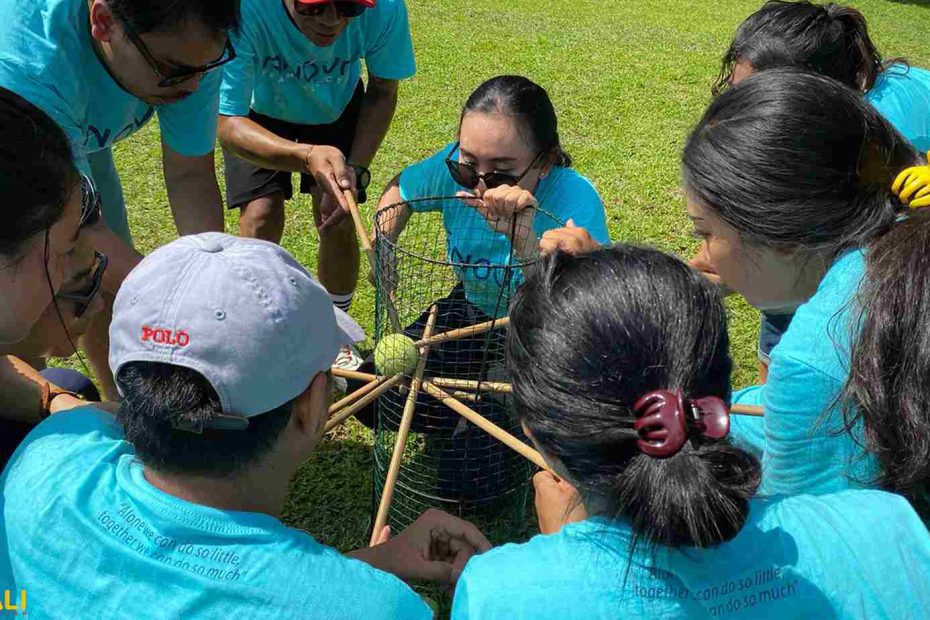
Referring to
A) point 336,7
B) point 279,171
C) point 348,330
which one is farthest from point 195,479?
point 279,171

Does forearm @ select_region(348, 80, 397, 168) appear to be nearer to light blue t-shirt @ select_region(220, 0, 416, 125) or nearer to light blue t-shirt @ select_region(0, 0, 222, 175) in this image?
light blue t-shirt @ select_region(220, 0, 416, 125)

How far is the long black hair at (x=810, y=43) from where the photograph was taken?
2.38 metres

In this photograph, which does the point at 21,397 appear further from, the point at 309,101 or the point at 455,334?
the point at 309,101

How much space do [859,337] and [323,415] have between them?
0.88m

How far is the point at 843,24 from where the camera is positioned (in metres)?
2.48

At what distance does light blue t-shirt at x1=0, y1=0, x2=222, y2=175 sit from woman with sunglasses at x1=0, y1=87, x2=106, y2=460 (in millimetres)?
291

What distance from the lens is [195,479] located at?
1.23 m

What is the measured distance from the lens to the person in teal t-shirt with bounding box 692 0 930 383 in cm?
239

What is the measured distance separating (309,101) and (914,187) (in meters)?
2.23

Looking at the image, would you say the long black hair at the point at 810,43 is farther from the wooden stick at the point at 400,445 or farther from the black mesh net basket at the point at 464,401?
the wooden stick at the point at 400,445

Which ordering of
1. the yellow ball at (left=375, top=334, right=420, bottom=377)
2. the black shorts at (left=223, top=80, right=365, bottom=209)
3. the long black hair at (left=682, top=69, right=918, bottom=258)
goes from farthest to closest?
the black shorts at (left=223, top=80, right=365, bottom=209) → the yellow ball at (left=375, top=334, right=420, bottom=377) → the long black hair at (left=682, top=69, right=918, bottom=258)

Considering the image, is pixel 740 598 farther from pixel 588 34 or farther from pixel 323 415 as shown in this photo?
pixel 588 34

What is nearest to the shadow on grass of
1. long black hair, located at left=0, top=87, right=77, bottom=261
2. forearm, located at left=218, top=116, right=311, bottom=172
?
forearm, located at left=218, top=116, right=311, bottom=172

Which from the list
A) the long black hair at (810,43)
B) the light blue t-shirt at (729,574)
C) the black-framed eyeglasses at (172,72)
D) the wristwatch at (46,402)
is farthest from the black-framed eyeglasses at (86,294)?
the long black hair at (810,43)
